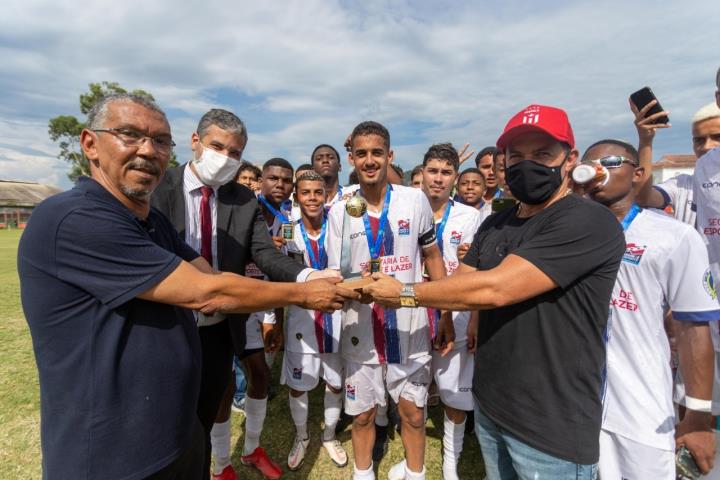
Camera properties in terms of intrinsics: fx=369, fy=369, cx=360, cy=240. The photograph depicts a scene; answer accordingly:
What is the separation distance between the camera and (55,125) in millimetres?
36906

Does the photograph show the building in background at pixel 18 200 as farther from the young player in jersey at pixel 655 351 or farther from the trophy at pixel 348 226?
the young player in jersey at pixel 655 351

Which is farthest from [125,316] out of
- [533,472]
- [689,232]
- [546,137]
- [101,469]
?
[689,232]

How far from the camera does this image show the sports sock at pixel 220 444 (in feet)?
11.7

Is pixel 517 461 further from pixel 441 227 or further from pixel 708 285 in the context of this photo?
pixel 441 227

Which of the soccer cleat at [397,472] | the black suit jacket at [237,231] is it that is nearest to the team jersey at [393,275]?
the black suit jacket at [237,231]

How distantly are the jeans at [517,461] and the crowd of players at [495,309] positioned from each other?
11 millimetres

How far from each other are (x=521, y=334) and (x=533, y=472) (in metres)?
0.72

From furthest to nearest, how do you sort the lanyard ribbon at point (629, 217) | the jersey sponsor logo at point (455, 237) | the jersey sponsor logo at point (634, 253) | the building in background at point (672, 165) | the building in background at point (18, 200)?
the building in background at point (18, 200) → the building in background at point (672, 165) → the jersey sponsor logo at point (455, 237) → the lanyard ribbon at point (629, 217) → the jersey sponsor logo at point (634, 253)

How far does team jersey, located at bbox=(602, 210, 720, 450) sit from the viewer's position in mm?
2174

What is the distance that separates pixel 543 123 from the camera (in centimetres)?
215

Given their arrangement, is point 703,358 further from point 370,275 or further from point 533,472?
point 370,275

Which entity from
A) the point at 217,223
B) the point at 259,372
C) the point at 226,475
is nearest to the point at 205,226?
the point at 217,223

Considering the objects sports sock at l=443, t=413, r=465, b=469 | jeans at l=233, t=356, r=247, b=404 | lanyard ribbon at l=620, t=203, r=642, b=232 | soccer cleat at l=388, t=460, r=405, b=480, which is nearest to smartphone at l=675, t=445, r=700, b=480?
lanyard ribbon at l=620, t=203, r=642, b=232

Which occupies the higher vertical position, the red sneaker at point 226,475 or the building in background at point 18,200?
the building in background at point 18,200
